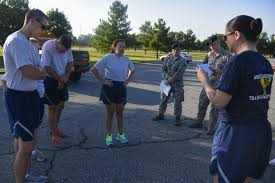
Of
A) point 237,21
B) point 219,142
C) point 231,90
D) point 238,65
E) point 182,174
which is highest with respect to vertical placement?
point 237,21

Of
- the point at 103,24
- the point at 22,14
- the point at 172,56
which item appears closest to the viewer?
the point at 172,56

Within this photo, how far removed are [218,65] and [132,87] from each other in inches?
309

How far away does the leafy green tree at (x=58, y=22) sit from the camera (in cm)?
4794

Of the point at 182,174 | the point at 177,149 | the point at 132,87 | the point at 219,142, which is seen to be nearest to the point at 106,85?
the point at 177,149

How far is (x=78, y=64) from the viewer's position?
618 inches

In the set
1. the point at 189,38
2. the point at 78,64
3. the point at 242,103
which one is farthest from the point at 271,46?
the point at 242,103

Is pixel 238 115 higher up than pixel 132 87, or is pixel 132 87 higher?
pixel 238 115

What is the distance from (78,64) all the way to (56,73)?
992 centimetres

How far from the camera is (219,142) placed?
111 inches

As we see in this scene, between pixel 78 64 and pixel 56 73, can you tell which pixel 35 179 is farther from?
pixel 78 64

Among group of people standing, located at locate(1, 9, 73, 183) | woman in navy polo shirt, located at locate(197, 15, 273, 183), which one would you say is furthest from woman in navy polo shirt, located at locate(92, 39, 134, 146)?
woman in navy polo shirt, located at locate(197, 15, 273, 183)

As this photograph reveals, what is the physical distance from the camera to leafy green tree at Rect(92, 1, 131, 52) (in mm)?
51531

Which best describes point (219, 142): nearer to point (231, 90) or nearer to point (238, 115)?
point (238, 115)

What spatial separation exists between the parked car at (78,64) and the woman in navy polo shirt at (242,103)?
1293 centimetres
